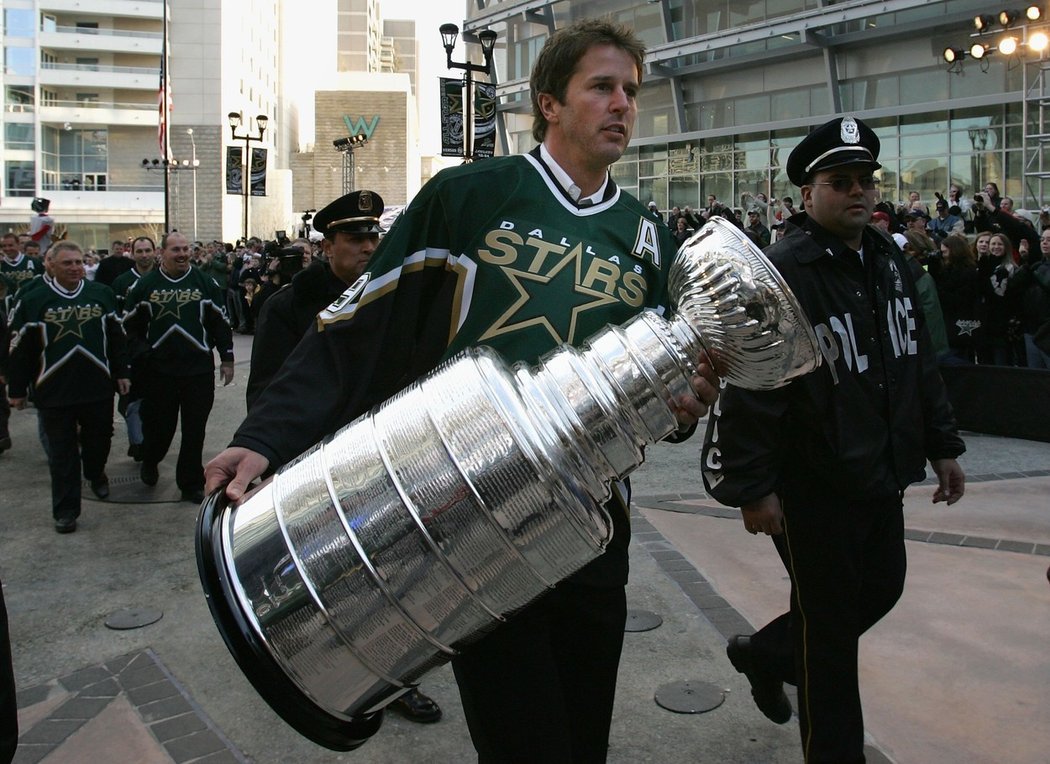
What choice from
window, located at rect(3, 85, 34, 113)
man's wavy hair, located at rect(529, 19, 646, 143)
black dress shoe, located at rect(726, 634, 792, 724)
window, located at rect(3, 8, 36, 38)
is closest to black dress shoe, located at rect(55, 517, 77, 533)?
black dress shoe, located at rect(726, 634, 792, 724)

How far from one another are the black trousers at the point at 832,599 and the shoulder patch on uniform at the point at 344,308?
1.55 m

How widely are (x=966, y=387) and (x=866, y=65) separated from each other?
17700mm

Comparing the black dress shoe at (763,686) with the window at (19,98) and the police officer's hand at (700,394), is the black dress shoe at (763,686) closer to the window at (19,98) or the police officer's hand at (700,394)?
the police officer's hand at (700,394)

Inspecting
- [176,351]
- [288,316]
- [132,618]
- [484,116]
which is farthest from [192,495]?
[484,116]

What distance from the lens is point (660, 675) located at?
406 centimetres

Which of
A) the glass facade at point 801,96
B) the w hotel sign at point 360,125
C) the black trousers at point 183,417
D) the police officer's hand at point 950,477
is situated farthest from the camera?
the w hotel sign at point 360,125

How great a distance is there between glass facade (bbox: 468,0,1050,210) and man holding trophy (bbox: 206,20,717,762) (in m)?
17.3

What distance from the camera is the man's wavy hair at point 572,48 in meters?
2.27

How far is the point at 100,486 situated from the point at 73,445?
31.8 inches

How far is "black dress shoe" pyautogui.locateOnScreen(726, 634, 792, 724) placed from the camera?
3479mm

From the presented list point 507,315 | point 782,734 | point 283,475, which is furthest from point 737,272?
point 782,734

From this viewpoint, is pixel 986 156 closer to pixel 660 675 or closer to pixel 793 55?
pixel 793 55

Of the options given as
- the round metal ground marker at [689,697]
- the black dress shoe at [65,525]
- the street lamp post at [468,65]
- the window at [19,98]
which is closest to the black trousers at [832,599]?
the round metal ground marker at [689,697]

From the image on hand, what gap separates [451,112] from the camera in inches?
715
